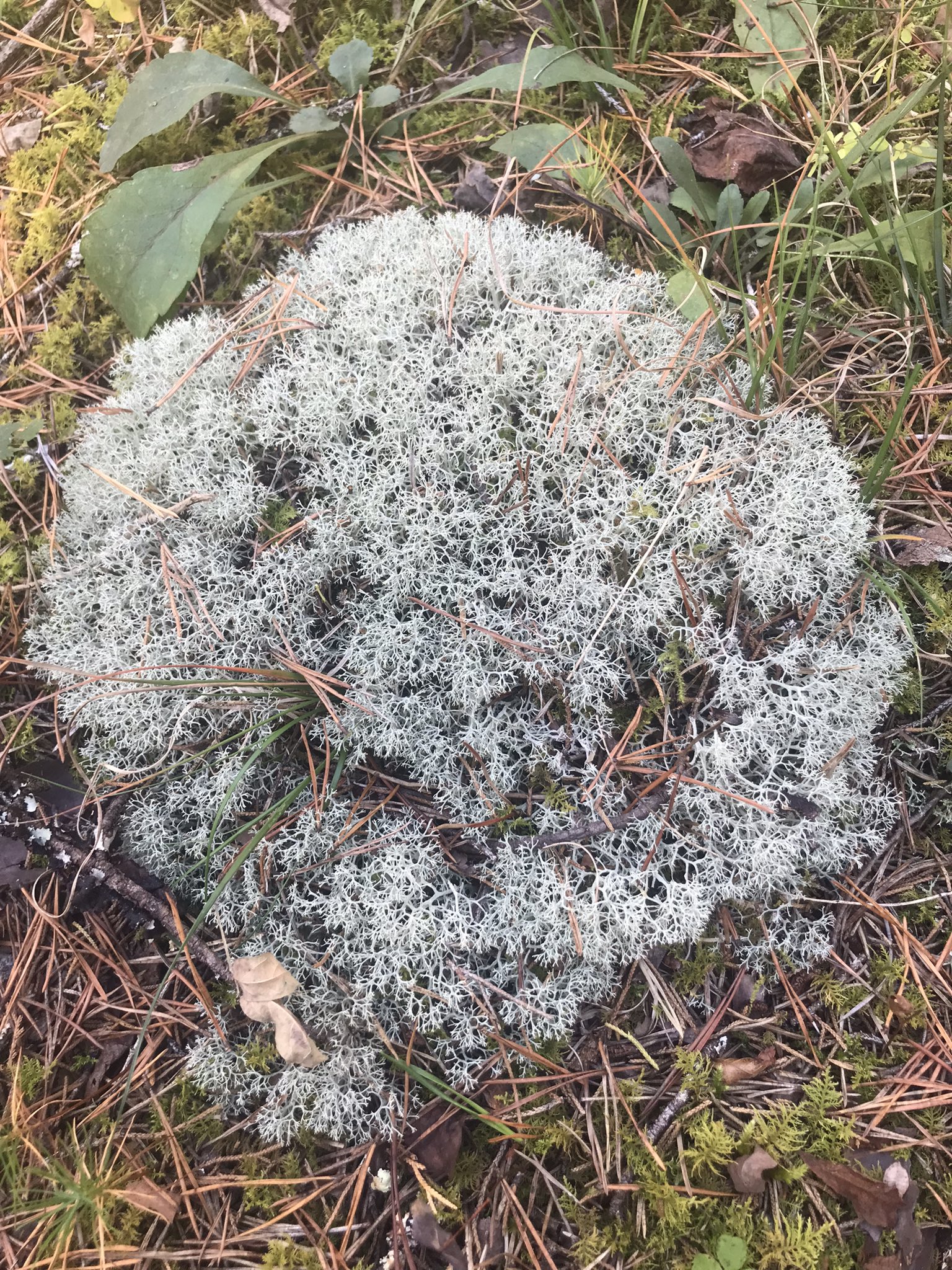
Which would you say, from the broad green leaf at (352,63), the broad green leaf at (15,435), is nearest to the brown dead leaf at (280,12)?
the broad green leaf at (352,63)

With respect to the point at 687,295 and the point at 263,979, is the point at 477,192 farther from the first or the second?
the point at 263,979

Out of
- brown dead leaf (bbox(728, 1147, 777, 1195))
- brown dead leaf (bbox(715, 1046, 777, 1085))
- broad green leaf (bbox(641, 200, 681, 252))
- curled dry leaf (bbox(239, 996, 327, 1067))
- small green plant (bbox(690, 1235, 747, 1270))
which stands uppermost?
broad green leaf (bbox(641, 200, 681, 252))

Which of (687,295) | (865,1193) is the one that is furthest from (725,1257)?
(687,295)

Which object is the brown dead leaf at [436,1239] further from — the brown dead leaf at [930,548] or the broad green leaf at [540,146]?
the broad green leaf at [540,146]

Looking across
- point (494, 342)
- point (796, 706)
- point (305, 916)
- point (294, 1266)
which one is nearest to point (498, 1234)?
point (294, 1266)

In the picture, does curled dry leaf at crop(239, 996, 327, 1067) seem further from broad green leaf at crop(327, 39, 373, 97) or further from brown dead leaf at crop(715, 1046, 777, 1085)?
broad green leaf at crop(327, 39, 373, 97)

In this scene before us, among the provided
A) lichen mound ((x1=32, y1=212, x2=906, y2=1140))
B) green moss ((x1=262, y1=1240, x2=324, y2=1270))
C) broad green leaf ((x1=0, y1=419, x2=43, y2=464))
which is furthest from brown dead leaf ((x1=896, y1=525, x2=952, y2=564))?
broad green leaf ((x1=0, y1=419, x2=43, y2=464))
